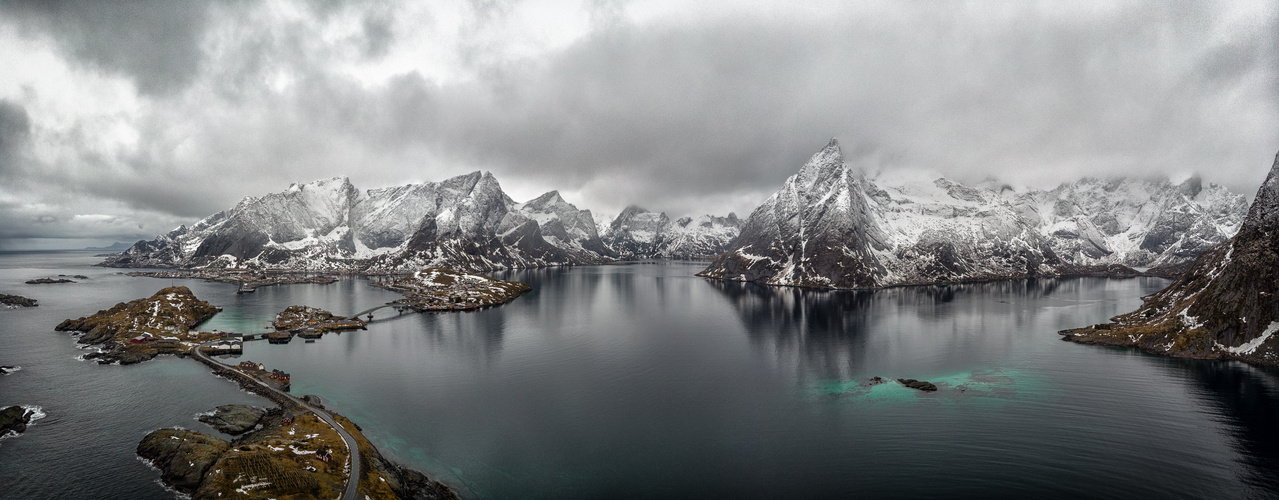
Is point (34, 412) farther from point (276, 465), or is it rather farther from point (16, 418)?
point (276, 465)

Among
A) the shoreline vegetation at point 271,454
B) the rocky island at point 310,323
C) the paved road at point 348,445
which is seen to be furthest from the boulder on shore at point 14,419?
the rocky island at point 310,323

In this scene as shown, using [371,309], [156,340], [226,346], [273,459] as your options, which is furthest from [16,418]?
[371,309]

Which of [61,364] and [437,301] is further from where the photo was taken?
[437,301]

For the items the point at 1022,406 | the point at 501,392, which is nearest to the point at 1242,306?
the point at 1022,406

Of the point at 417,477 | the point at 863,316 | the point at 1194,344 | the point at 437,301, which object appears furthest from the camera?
the point at 437,301

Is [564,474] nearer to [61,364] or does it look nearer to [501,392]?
[501,392]
